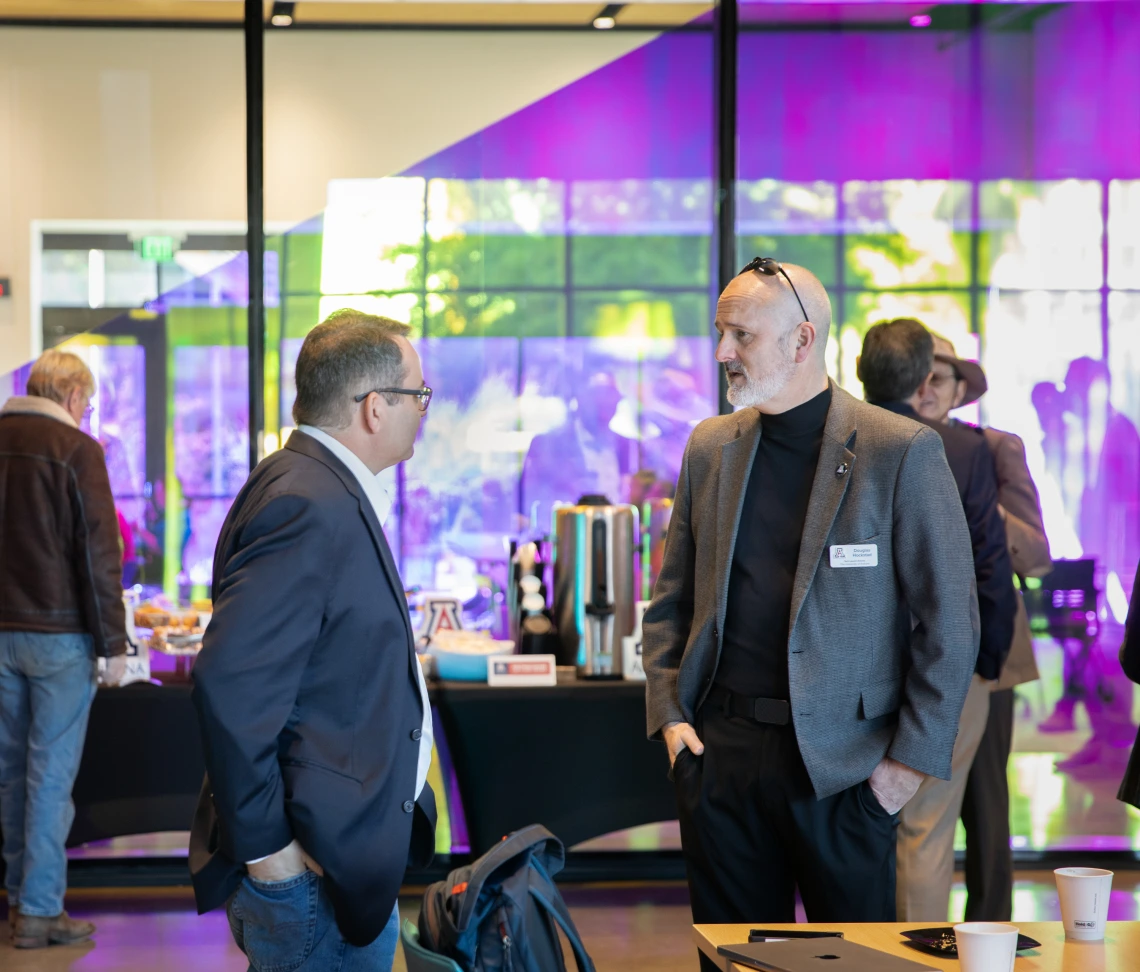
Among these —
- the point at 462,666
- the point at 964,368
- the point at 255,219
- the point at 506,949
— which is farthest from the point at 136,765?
the point at 506,949

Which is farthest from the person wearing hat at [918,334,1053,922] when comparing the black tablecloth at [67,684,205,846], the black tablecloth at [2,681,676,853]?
the black tablecloth at [67,684,205,846]

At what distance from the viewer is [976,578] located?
131 inches

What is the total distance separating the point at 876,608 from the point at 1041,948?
0.67 m

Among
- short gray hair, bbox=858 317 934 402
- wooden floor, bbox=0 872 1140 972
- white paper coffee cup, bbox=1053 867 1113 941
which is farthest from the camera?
A: wooden floor, bbox=0 872 1140 972

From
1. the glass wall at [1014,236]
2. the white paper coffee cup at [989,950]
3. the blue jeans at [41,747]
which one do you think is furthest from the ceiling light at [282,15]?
the white paper coffee cup at [989,950]

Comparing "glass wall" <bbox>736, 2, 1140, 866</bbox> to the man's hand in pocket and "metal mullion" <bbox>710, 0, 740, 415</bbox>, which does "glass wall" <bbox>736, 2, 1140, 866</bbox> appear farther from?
the man's hand in pocket

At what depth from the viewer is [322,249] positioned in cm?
488

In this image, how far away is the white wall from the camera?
482 cm

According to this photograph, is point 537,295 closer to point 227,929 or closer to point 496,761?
point 496,761

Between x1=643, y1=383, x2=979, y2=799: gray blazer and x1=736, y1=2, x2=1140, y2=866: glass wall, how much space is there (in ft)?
8.68

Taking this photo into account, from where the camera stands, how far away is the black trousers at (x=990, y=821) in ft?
12.0

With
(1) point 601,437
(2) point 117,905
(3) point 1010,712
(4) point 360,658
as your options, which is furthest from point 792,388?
(2) point 117,905

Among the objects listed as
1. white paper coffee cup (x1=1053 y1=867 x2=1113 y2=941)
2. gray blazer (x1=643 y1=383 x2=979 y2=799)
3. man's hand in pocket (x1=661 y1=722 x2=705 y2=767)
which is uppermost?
gray blazer (x1=643 y1=383 x2=979 y2=799)

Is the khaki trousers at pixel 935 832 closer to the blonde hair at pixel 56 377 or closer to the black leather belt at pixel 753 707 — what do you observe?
the black leather belt at pixel 753 707
